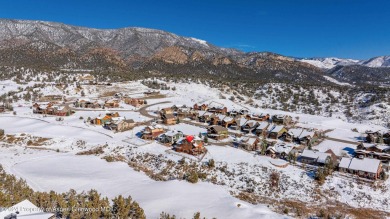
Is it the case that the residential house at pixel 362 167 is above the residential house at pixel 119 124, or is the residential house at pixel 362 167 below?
below

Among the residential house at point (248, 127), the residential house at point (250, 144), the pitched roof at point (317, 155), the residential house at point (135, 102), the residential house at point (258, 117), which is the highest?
the residential house at point (135, 102)

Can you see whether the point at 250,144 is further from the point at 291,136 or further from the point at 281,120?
the point at 281,120

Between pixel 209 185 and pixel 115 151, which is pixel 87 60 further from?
pixel 209 185

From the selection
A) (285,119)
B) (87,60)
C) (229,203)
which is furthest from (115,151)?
(87,60)

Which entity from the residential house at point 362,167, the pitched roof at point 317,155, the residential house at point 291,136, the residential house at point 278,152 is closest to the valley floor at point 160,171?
the residential house at point 362,167

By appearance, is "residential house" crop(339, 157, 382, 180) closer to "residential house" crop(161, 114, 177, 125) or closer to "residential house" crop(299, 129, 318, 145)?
"residential house" crop(299, 129, 318, 145)

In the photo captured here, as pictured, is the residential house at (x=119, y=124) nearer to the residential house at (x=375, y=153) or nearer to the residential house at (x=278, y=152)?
the residential house at (x=278, y=152)
